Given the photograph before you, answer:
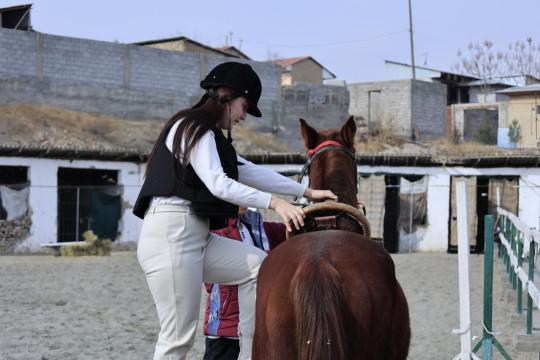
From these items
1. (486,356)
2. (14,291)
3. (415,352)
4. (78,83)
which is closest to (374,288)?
(486,356)

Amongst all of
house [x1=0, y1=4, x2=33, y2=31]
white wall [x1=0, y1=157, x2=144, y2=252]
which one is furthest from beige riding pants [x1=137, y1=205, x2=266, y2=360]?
house [x1=0, y1=4, x2=33, y2=31]

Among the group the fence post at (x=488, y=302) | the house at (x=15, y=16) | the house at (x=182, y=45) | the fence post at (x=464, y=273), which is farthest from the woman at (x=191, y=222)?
the house at (x=182, y=45)

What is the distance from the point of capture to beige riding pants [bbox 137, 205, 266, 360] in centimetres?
300

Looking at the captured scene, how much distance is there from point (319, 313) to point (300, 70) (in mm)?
43802

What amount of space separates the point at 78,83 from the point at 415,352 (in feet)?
80.5

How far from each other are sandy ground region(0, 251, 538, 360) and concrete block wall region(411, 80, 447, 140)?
23.1 meters

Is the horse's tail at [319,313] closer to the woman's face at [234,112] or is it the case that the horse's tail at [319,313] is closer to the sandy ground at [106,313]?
the woman's face at [234,112]

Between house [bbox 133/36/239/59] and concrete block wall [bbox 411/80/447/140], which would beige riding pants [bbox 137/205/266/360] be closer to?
house [bbox 133/36/239/59]

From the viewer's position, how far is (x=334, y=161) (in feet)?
12.7

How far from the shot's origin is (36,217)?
21.3 m

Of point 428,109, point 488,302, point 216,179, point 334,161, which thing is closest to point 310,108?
point 428,109

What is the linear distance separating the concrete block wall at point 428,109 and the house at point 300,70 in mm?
8908

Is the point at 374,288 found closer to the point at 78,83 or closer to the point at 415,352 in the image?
the point at 415,352

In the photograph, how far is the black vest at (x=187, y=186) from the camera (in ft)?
9.91
